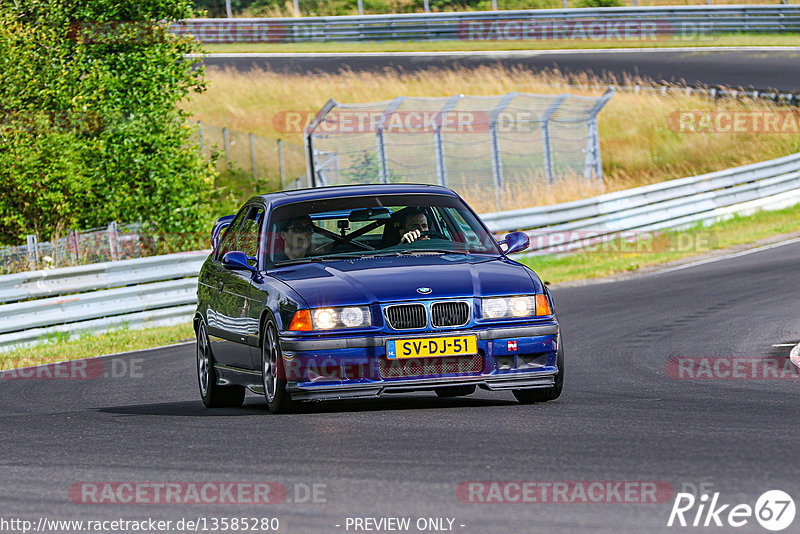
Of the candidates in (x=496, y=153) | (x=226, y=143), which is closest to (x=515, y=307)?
(x=496, y=153)

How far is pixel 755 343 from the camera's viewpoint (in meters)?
13.1

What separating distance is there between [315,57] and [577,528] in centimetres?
4280

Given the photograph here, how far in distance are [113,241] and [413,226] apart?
12.2 m

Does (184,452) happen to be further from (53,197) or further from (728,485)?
(53,197)

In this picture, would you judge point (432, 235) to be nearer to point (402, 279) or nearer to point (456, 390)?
point (402, 279)

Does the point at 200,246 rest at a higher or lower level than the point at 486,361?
lower

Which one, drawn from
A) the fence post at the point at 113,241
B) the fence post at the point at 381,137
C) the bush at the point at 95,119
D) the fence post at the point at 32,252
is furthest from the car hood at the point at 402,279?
the bush at the point at 95,119

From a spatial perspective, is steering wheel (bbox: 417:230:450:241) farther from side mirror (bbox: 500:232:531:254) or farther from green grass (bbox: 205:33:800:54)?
green grass (bbox: 205:33:800:54)

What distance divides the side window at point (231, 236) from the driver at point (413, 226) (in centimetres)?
158

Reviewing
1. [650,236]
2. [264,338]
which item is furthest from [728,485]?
[650,236]

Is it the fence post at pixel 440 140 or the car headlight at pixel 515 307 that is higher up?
the car headlight at pixel 515 307

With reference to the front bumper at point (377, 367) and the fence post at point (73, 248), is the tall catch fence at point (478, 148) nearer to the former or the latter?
the fence post at point (73, 248)

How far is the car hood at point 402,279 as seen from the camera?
28.0 ft

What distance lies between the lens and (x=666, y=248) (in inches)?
942
